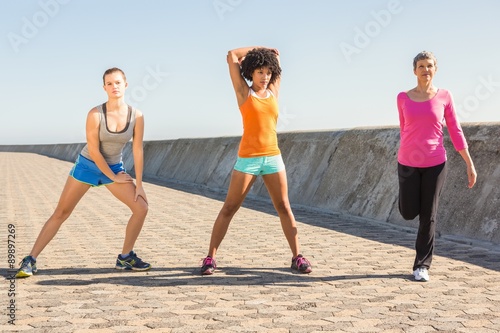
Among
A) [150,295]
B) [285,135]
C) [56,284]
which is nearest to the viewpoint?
[150,295]

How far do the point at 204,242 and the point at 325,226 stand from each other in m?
1.99

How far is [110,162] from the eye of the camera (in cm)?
611

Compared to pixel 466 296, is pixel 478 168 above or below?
above

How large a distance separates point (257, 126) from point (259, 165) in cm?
33

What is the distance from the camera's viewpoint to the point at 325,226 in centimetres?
945

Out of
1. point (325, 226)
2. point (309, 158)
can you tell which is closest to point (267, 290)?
point (325, 226)

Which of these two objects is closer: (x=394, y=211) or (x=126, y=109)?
(x=126, y=109)

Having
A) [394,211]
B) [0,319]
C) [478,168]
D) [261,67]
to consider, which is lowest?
[0,319]

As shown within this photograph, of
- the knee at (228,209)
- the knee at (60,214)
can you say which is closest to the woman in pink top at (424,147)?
the knee at (228,209)

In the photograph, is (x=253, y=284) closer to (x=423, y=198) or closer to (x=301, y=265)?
(x=301, y=265)

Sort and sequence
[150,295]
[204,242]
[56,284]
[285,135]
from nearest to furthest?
[150,295] → [56,284] → [204,242] → [285,135]

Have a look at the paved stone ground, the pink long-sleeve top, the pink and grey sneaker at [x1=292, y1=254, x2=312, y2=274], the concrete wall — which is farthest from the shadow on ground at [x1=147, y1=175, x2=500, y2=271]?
the pink and grey sneaker at [x1=292, y1=254, x2=312, y2=274]

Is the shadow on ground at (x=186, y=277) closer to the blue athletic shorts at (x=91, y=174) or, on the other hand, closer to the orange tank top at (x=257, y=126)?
the blue athletic shorts at (x=91, y=174)

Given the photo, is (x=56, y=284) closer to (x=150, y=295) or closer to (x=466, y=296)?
(x=150, y=295)
